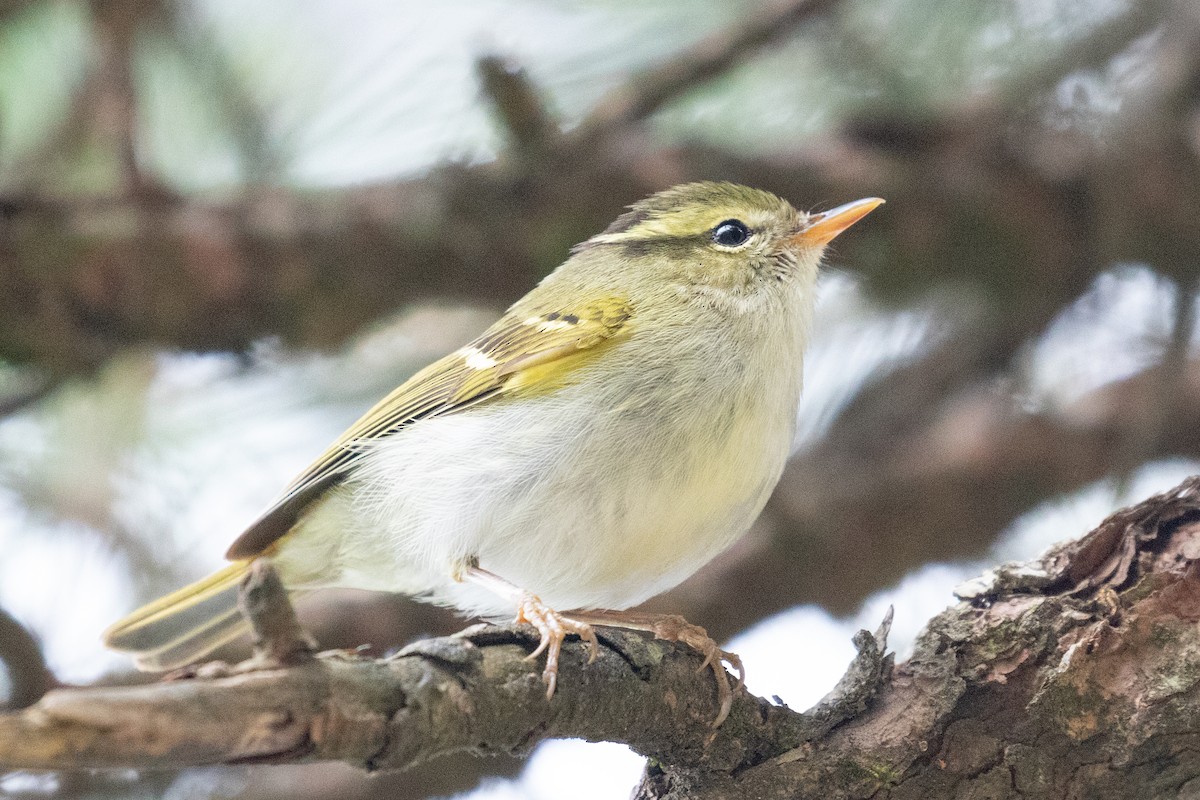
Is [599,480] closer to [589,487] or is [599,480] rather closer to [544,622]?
[589,487]

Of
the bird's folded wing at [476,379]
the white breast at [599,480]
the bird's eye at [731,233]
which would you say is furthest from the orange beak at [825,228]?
the bird's folded wing at [476,379]

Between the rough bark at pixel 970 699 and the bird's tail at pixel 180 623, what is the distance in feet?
3.98

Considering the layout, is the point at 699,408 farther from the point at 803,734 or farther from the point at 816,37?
the point at 816,37

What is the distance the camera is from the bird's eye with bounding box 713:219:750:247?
2919 millimetres

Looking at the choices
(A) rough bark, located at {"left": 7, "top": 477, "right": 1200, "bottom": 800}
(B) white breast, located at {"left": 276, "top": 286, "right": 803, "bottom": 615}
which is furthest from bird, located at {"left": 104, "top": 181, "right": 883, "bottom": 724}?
(A) rough bark, located at {"left": 7, "top": 477, "right": 1200, "bottom": 800}

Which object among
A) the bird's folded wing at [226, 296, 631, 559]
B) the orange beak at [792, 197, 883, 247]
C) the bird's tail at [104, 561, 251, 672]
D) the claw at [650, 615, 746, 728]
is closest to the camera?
the claw at [650, 615, 746, 728]

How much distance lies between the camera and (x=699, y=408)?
236 centimetres

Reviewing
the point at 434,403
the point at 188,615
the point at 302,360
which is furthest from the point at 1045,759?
the point at 302,360

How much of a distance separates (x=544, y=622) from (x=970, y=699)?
739 mm

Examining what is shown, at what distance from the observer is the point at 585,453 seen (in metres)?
2.32

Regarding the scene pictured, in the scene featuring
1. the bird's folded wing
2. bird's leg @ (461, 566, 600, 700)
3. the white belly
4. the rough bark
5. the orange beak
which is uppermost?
the orange beak

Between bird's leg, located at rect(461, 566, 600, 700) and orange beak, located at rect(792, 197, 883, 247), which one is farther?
orange beak, located at rect(792, 197, 883, 247)

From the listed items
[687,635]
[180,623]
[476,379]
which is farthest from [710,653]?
[180,623]

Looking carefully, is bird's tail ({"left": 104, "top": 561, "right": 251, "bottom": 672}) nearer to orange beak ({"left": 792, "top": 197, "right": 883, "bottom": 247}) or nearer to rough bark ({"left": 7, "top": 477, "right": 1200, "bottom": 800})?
rough bark ({"left": 7, "top": 477, "right": 1200, "bottom": 800})
